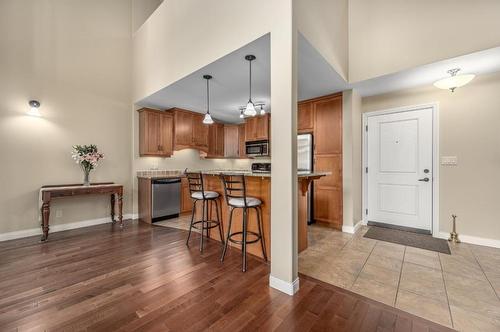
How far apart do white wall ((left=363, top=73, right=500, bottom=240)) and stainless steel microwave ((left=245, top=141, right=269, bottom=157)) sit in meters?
3.29

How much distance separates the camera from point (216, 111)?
5.46 m

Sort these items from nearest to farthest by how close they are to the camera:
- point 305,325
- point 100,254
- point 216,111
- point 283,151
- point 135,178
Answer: point 305,325, point 283,151, point 100,254, point 135,178, point 216,111

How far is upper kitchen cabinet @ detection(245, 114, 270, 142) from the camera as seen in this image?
548 centimetres

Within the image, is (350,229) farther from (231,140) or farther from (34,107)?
(34,107)

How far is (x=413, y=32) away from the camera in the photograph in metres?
2.95

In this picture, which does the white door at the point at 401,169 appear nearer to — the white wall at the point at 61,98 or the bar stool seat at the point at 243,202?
the bar stool seat at the point at 243,202

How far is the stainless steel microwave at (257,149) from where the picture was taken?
542cm

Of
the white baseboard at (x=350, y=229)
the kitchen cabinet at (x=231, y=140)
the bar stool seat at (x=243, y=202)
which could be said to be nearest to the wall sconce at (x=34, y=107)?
the bar stool seat at (x=243, y=202)

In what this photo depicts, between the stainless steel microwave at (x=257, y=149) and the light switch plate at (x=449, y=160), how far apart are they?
3.39m

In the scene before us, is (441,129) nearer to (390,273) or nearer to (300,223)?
(390,273)

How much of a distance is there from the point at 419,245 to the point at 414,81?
2582mm

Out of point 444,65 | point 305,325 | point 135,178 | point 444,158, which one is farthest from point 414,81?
point 135,178

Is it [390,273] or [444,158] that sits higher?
[444,158]

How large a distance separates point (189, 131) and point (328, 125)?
337 centimetres
